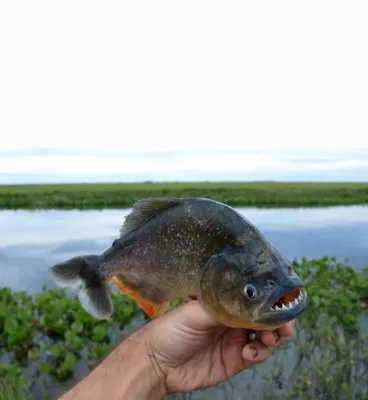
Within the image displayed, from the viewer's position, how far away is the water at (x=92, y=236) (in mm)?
14303

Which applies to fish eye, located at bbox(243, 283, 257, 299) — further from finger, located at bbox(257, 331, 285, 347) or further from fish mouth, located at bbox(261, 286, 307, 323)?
finger, located at bbox(257, 331, 285, 347)

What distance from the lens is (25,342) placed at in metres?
7.07

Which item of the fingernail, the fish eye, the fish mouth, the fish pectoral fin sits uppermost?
the fish eye

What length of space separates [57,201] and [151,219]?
28.9 metres

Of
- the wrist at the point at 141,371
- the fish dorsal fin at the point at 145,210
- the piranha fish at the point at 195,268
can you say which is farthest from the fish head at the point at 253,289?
the wrist at the point at 141,371

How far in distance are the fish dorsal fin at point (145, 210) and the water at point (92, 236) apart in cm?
888

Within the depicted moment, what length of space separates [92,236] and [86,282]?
17294 mm

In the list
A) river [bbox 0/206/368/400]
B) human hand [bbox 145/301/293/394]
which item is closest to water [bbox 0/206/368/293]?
river [bbox 0/206/368/400]

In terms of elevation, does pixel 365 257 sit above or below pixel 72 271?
below

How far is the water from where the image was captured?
14.3 metres

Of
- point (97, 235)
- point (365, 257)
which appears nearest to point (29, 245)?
point (97, 235)

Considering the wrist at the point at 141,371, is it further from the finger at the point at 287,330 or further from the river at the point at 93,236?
the river at the point at 93,236

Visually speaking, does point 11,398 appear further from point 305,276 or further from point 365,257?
point 365,257

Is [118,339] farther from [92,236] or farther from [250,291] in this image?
[92,236]
